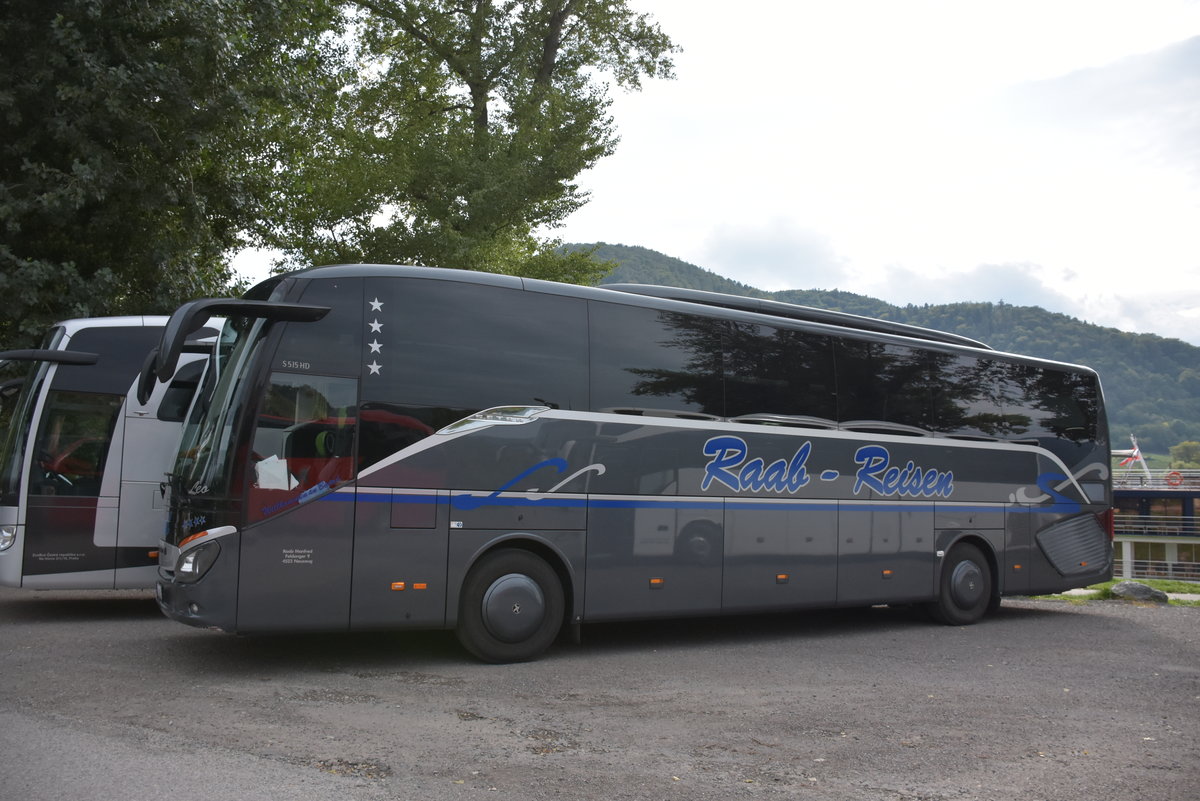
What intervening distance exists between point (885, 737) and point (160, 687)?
17.0 feet

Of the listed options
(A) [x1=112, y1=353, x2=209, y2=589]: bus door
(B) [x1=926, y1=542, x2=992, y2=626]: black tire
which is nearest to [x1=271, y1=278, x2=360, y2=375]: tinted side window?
(A) [x1=112, y1=353, x2=209, y2=589]: bus door

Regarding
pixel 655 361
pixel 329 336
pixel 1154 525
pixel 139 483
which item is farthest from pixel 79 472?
pixel 1154 525

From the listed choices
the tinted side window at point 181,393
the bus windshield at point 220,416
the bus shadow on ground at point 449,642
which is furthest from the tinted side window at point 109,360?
the bus windshield at point 220,416

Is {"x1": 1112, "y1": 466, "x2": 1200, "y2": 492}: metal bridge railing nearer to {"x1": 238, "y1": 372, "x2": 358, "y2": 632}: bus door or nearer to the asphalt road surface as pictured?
the asphalt road surface

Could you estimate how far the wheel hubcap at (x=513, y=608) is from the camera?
9539 millimetres

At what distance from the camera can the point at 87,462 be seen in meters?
12.1

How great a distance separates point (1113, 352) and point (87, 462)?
192454 millimetres

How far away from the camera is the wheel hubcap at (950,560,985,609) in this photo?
1381 centimetres

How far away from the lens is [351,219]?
21.9 m

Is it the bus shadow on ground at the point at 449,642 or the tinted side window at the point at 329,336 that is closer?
the tinted side window at the point at 329,336

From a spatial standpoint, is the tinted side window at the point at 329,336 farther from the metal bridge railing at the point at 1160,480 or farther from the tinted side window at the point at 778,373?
the metal bridge railing at the point at 1160,480

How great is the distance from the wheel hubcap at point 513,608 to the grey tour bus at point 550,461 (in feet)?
0.08

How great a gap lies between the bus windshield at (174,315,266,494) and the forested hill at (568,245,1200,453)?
134m

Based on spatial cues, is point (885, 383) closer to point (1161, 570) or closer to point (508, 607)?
point (508, 607)
